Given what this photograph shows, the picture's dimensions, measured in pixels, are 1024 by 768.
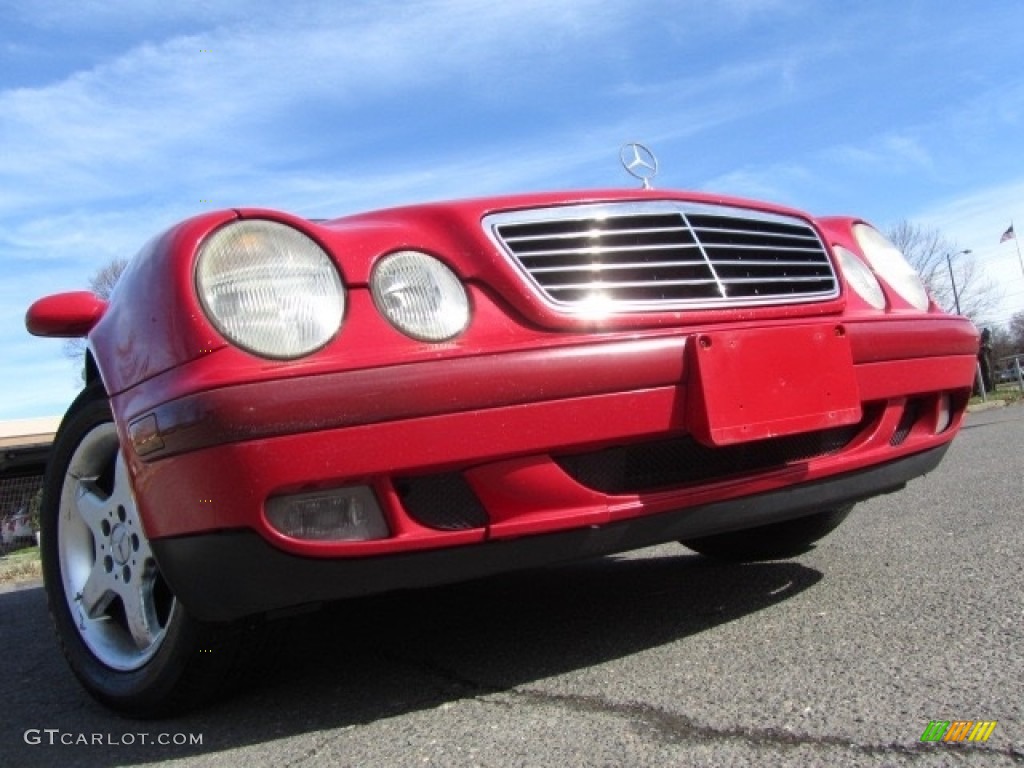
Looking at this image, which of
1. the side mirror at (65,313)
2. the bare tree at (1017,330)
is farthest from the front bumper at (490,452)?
the bare tree at (1017,330)

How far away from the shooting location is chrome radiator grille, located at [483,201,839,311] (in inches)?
82.0

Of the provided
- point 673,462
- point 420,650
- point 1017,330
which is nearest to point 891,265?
point 673,462

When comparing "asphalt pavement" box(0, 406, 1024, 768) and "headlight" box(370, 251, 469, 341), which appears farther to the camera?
"headlight" box(370, 251, 469, 341)

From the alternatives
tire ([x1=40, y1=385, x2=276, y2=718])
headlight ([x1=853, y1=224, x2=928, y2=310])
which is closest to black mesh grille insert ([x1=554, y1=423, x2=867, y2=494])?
headlight ([x1=853, y1=224, x2=928, y2=310])

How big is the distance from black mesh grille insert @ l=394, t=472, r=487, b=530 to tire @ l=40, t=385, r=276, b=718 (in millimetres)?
542

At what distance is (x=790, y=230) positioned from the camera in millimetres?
2592

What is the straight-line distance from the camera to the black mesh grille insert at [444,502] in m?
1.92

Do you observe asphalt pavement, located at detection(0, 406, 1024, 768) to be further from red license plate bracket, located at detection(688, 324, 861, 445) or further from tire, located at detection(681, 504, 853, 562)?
red license plate bracket, located at detection(688, 324, 861, 445)

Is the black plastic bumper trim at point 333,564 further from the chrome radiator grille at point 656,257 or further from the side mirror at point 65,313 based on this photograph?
the side mirror at point 65,313

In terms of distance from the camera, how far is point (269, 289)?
6.20ft

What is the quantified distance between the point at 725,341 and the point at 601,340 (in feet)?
1.01

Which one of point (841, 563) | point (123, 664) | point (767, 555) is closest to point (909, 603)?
point (841, 563)

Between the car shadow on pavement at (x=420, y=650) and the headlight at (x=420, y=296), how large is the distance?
0.83 metres

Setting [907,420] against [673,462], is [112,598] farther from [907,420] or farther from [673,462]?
[907,420]
